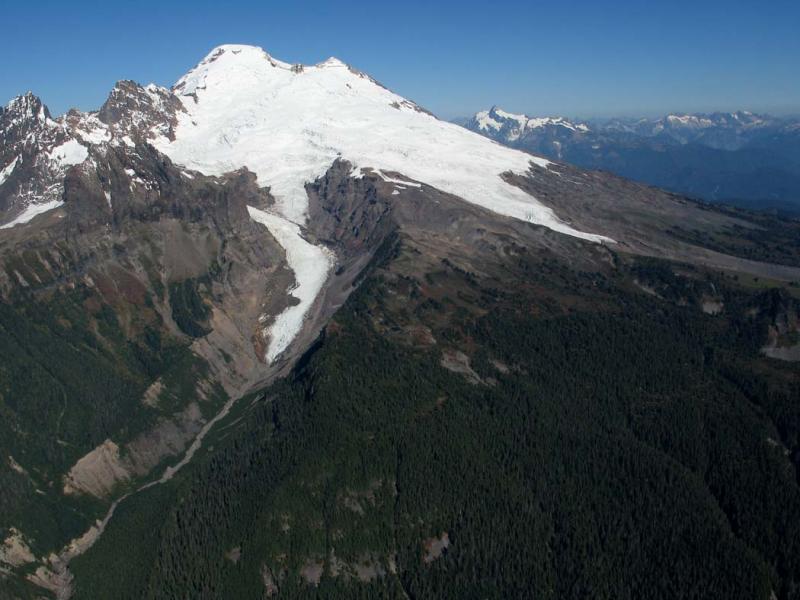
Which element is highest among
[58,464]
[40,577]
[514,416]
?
[514,416]

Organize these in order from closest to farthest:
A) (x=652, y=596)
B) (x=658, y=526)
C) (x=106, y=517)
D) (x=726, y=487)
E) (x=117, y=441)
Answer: (x=652, y=596) → (x=658, y=526) → (x=726, y=487) → (x=106, y=517) → (x=117, y=441)

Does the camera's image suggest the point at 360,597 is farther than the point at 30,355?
No

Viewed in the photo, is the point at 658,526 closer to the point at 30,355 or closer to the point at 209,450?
the point at 209,450

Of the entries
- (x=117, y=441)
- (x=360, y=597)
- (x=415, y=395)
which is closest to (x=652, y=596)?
(x=360, y=597)

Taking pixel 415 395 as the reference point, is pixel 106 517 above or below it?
below

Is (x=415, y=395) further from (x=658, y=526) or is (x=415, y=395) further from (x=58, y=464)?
(x=58, y=464)

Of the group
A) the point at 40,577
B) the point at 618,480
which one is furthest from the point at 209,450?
the point at 618,480

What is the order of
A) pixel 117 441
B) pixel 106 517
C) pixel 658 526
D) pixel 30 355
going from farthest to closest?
pixel 30 355, pixel 117 441, pixel 106 517, pixel 658 526

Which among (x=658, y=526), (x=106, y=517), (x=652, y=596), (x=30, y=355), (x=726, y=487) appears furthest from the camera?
(x=30, y=355)

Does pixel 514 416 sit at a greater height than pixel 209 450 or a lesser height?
greater
